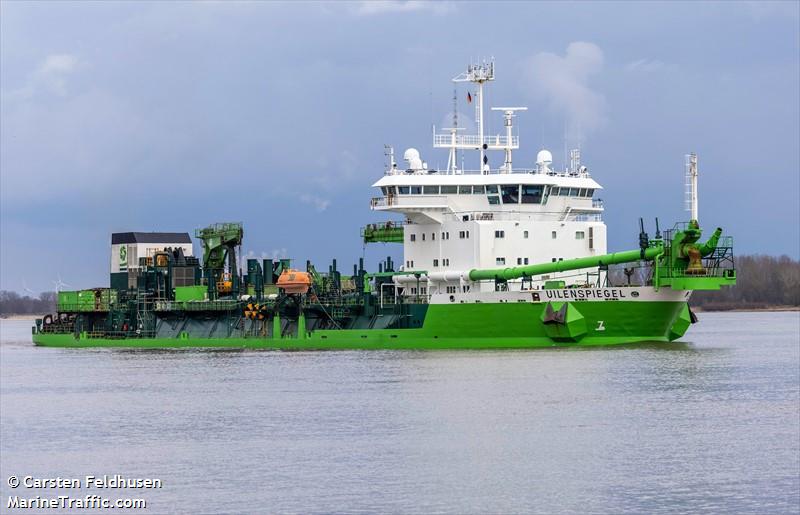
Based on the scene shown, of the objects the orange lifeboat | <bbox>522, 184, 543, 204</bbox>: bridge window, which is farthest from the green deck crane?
<bbox>522, 184, 543, 204</bbox>: bridge window

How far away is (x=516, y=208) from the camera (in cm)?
5566

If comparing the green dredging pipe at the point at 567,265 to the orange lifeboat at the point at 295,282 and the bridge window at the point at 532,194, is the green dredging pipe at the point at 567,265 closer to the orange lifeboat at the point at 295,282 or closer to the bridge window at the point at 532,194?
the bridge window at the point at 532,194

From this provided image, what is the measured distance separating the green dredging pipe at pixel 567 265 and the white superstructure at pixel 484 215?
1.51 metres

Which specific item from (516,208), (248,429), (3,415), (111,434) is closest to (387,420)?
(248,429)

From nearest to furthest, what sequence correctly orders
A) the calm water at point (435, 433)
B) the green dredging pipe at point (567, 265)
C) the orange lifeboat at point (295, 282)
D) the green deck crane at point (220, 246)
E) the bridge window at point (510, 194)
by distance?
the calm water at point (435, 433), the green dredging pipe at point (567, 265), the bridge window at point (510, 194), the orange lifeboat at point (295, 282), the green deck crane at point (220, 246)

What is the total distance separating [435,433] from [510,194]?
24303 mm

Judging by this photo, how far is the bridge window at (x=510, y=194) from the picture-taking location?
183 feet

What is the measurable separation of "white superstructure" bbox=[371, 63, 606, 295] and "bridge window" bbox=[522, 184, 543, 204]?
0.13 ft

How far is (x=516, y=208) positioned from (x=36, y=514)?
3237cm

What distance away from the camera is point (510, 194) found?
5575 cm

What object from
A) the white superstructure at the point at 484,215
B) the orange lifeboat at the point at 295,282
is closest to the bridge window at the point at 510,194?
the white superstructure at the point at 484,215

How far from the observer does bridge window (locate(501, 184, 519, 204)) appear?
5569 cm

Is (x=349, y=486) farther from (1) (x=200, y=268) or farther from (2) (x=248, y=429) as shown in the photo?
(1) (x=200, y=268)

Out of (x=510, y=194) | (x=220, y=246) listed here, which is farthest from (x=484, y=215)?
(x=220, y=246)
